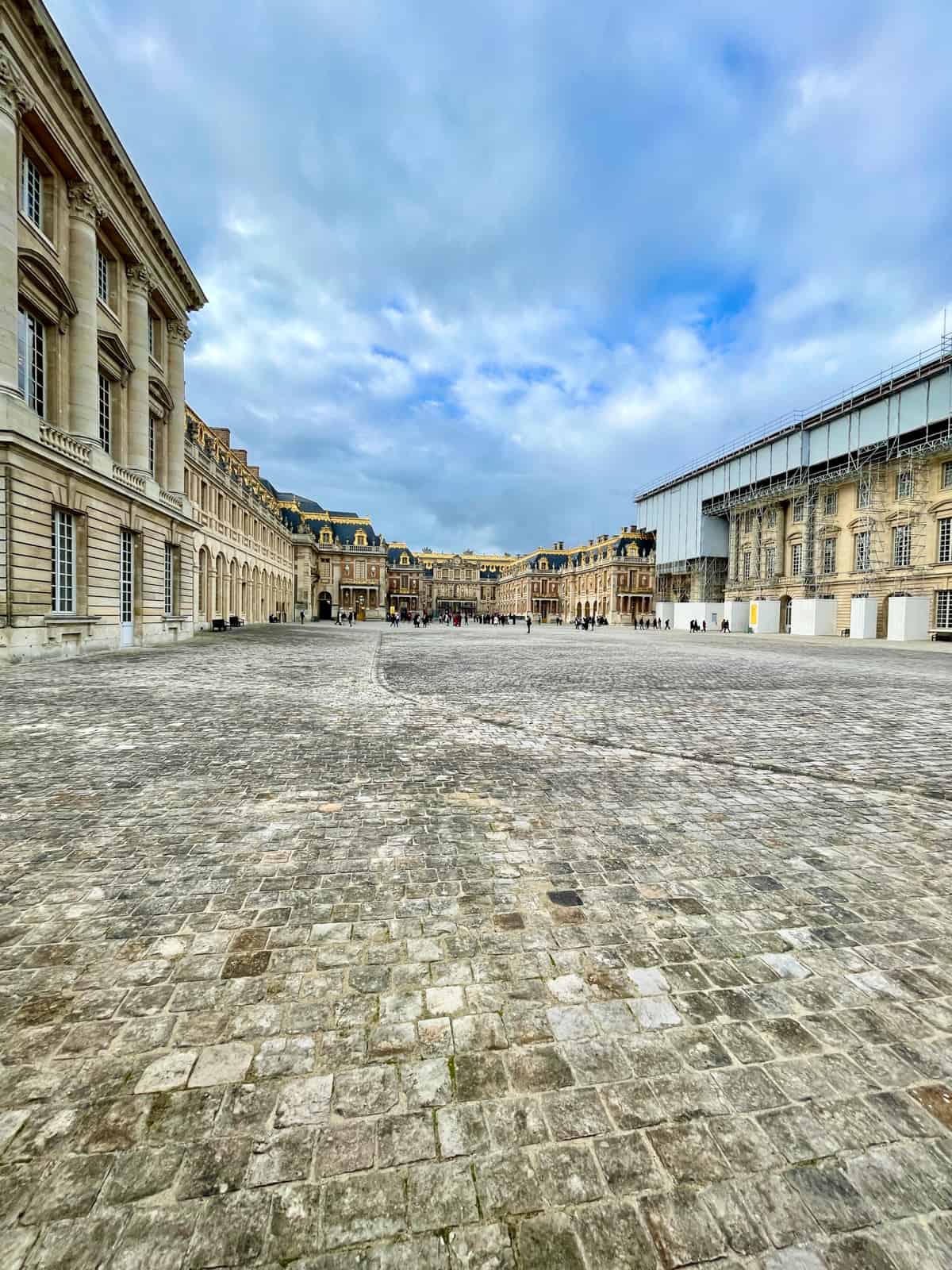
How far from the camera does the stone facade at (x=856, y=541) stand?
123ft

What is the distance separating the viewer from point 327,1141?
188cm

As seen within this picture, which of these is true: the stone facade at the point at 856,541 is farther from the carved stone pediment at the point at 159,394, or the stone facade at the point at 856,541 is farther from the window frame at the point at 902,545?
the carved stone pediment at the point at 159,394

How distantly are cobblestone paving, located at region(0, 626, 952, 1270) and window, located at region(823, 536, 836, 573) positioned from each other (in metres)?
47.9

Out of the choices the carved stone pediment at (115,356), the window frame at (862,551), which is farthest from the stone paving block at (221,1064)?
the window frame at (862,551)

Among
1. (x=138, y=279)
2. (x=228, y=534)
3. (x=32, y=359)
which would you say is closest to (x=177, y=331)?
(x=138, y=279)

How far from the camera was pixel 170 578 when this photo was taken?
26469mm

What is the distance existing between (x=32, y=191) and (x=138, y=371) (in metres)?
6.12

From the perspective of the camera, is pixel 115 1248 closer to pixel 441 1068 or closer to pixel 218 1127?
pixel 218 1127

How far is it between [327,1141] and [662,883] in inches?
94.9

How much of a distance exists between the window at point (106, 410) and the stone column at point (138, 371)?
75cm

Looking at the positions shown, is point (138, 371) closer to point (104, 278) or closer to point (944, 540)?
point (104, 278)

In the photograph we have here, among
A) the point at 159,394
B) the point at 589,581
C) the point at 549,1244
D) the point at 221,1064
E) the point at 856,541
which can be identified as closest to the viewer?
the point at 549,1244

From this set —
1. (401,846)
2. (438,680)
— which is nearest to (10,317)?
(438,680)

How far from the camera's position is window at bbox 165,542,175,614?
1019 inches
